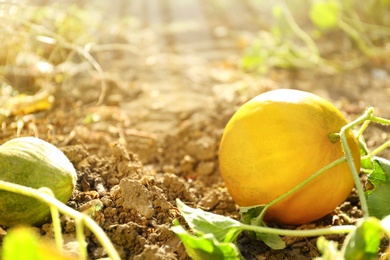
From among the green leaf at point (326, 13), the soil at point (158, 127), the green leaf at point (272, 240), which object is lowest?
the soil at point (158, 127)

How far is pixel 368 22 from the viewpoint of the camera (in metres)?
5.75

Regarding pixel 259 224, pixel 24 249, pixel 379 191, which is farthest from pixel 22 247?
pixel 379 191

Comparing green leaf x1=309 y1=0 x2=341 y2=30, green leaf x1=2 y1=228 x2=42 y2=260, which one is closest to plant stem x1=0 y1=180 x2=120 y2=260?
green leaf x1=2 y1=228 x2=42 y2=260

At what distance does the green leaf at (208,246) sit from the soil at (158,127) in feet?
0.59

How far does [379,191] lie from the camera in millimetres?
1919

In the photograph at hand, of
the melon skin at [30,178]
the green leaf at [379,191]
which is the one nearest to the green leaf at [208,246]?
the melon skin at [30,178]

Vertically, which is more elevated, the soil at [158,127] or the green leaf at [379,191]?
the green leaf at [379,191]

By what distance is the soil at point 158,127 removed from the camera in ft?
6.17

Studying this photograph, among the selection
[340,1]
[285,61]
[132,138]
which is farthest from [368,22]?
[132,138]

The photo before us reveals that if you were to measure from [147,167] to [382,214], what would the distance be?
121 cm

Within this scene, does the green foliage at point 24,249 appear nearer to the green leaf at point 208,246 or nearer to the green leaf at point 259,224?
the green leaf at point 208,246

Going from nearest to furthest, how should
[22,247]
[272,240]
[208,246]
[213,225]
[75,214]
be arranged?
[22,247] < [75,214] < [208,246] < [213,225] < [272,240]

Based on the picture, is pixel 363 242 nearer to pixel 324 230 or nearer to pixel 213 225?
pixel 324 230

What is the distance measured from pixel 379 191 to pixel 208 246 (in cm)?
75
